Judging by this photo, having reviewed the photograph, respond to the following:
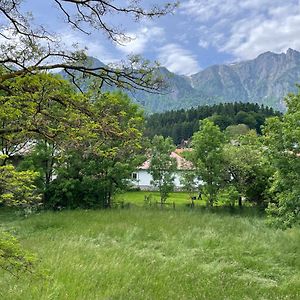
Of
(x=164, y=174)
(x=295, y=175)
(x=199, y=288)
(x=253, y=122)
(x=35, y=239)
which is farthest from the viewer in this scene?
(x=253, y=122)

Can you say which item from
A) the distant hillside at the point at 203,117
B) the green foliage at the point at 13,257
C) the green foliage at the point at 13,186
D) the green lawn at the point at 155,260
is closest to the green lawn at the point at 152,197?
the green lawn at the point at 155,260

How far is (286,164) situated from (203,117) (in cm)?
6933

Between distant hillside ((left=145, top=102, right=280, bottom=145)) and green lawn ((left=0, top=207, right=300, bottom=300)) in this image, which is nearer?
green lawn ((left=0, top=207, right=300, bottom=300))

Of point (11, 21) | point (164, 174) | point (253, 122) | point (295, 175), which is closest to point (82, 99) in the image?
point (11, 21)

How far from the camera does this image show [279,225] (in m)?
10.8

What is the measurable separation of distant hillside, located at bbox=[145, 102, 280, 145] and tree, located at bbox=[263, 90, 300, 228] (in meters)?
57.5

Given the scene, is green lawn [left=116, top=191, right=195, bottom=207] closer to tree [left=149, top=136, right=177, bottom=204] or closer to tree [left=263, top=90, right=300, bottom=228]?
tree [left=149, top=136, right=177, bottom=204]

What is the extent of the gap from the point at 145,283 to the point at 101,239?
5470 millimetres

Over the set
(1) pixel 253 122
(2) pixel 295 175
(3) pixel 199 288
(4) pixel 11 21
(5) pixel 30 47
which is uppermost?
(1) pixel 253 122

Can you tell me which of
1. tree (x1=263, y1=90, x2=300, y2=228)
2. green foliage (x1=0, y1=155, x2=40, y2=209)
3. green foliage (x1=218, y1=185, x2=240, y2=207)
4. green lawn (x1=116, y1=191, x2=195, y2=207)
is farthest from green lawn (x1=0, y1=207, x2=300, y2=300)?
green lawn (x1=116, y1=191, x2=195, y2=207)

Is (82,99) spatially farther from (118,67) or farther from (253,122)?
(253,122)

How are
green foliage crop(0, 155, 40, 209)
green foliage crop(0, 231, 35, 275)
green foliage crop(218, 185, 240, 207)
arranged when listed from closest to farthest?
green foliage crop(0, 231, 35, 275) < green foliage crop(0, 155, 40, 209) < green foliage crop(218, 185, 240, 207)

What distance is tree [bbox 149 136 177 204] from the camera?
84.7ft

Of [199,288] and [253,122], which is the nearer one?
[199,288]
